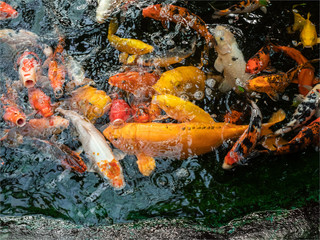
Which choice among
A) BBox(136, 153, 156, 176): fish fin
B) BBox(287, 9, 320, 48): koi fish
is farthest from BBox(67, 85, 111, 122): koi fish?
BBox(287, 9, 320, 48): koi fish

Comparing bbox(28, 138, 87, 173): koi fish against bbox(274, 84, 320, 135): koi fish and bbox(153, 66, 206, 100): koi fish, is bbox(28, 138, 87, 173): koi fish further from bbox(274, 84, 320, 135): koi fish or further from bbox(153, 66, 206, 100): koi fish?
bbox(274, 84, 320, 135): koi fish

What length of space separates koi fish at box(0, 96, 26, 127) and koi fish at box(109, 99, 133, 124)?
38.5 inches

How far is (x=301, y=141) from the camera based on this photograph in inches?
151

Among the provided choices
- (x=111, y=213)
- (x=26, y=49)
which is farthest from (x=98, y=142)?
(x=26, y=49)

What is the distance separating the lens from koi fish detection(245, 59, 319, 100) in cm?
423

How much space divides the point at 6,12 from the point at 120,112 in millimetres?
2382

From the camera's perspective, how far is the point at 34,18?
495cm

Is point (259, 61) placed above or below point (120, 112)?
above

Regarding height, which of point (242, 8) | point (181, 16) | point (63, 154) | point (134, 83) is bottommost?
point (63, 154)

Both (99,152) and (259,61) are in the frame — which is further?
(259,61)

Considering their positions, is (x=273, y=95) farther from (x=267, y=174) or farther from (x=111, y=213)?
(x=111, y=213)

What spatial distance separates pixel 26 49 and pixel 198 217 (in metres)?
3.09

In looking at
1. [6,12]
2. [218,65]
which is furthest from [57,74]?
[218,65]

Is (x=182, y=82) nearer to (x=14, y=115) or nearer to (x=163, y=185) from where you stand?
(x=163, y=185)
